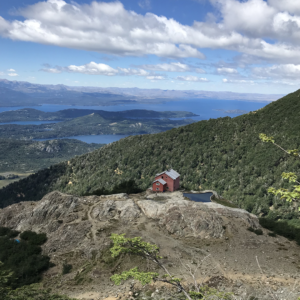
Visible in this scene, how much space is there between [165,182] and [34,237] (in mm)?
37205

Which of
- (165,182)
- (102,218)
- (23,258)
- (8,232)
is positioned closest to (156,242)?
(102,218)

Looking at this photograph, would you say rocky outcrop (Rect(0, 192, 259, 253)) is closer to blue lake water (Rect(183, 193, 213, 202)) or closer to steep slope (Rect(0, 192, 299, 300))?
steep slope (Rect(0, 192, 299, 300))

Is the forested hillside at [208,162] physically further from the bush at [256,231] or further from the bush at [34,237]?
the bush at [34,237]

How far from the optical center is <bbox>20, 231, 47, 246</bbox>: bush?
40.3 metres

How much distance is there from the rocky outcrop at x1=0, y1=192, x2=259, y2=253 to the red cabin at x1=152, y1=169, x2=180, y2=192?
14503 millimetres

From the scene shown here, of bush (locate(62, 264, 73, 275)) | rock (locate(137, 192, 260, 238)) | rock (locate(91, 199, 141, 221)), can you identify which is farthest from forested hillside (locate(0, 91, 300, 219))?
bush (locate(62, 264, 73, 275))

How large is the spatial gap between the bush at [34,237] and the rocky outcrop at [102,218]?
1.19 meters

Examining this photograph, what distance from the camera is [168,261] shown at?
3453 centimetres

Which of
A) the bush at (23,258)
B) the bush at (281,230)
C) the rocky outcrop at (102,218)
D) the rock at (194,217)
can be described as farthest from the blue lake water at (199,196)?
the bush at (23,258)

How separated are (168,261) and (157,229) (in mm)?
9123

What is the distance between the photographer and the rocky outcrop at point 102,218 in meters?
41.3

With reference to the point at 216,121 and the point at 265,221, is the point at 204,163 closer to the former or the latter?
the point at 216,121

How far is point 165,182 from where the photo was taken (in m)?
67.6

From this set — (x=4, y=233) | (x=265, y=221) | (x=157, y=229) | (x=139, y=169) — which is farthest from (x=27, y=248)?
(x=139, y=169)
